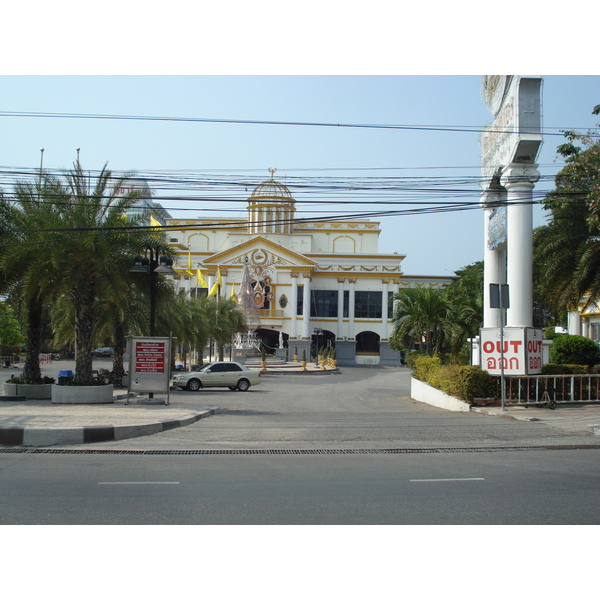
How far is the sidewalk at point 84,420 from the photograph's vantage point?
12266mm

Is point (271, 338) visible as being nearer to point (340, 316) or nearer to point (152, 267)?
point (340, 316)

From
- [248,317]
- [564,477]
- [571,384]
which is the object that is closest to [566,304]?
[571,384]

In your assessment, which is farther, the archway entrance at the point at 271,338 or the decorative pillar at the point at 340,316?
the decorative pillar at the point at 340,316

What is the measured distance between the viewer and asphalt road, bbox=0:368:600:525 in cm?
687

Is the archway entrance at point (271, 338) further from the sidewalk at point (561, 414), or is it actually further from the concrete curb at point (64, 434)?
the concrete curb at point (64, 434)

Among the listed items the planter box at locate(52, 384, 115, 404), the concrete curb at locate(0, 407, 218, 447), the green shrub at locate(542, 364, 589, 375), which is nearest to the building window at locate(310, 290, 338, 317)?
the green shrub at locate(542, 364, 589, 375)

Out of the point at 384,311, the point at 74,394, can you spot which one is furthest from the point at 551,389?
the point at 384,311

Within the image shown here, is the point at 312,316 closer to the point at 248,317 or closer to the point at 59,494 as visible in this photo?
the point at 248,317

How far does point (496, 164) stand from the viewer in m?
22.5

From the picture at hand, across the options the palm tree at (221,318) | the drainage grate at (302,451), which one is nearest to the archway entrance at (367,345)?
the palm tree at (221,318)

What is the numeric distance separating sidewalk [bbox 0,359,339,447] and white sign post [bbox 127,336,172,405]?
62 cm

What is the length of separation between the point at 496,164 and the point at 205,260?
57.0 metres

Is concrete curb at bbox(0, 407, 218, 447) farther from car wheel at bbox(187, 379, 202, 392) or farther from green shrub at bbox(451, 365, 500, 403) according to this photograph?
car wheel at bbox(187, 379, 202, 392)

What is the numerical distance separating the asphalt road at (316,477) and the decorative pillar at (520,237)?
6.47 metres
